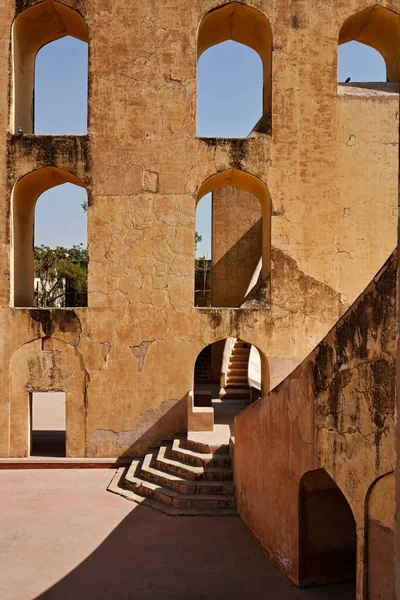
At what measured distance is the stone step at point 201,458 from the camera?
25.5ft

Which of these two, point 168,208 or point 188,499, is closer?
point 188,499

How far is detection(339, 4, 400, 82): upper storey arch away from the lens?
9883 millimetres

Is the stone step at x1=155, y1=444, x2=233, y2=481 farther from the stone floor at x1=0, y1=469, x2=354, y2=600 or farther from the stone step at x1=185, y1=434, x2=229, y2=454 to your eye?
the stone floor at x1=0, y1=469, x2=354, y2=600

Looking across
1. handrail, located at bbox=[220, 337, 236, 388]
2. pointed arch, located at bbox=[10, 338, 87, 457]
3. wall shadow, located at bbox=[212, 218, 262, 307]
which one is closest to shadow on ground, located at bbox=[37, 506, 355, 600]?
pointed arch, located at bbox=[10, 338, 87, 457]

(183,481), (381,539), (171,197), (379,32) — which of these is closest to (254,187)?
(171,197)

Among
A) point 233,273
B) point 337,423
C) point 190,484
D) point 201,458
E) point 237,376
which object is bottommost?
point 190,484

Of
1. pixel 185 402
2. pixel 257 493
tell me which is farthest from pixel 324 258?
pixel 257 493

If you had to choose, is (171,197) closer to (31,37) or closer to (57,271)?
(31,37)

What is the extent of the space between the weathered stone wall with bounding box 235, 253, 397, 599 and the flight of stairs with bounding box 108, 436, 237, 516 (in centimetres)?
126

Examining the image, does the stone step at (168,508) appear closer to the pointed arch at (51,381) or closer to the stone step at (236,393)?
the pointed arch at (51,381)

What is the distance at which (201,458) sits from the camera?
785 cm

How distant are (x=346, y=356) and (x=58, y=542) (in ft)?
14.8

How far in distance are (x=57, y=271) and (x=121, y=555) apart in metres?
22.6

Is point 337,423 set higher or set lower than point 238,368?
higher
